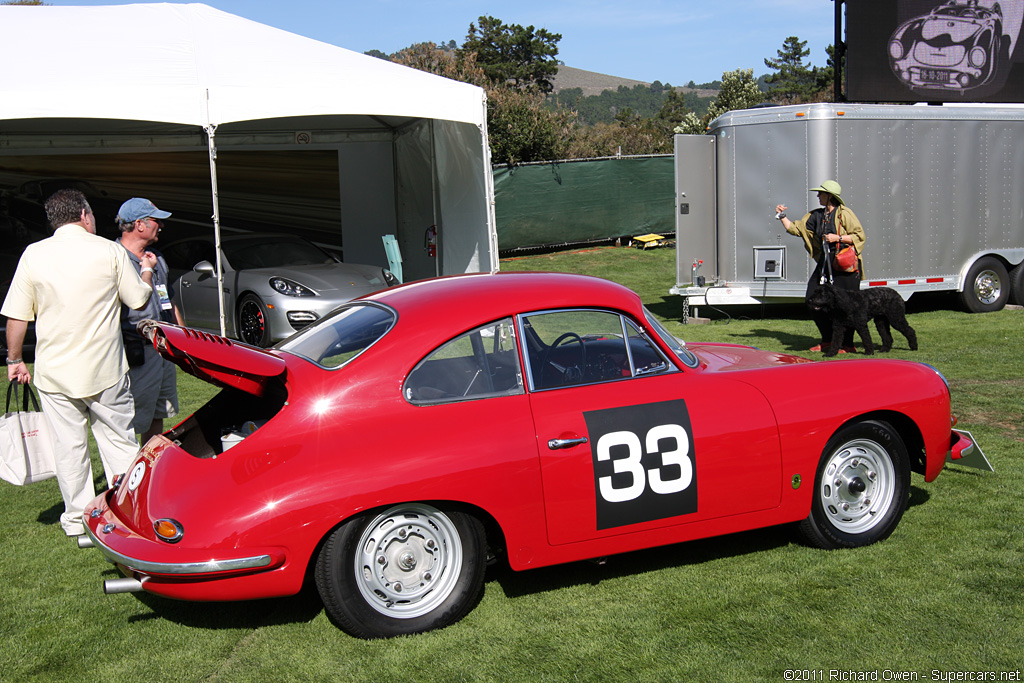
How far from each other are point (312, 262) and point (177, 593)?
9.52m

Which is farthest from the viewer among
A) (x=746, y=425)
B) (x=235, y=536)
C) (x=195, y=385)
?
(x=195, y=385)

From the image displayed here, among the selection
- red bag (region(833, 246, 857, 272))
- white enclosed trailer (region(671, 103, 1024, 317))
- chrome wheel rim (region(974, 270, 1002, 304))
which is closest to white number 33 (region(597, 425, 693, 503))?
red bag (region(833, 246, 857, 272))

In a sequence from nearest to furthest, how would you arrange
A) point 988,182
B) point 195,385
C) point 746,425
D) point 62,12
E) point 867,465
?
point 746,425
point 867,465
point 195,385
point 62,12
point 988,182

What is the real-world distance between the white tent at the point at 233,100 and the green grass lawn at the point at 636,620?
18.8ft

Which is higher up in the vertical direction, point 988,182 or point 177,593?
point 988,182

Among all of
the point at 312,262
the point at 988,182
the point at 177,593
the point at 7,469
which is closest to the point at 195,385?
the point at 312,262

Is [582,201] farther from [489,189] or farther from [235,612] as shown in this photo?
[235,612]

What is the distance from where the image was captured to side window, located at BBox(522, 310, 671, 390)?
4.04 meters

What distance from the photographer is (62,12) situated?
37.6ft

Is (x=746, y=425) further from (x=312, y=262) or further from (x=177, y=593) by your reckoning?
(x=312, y=262)

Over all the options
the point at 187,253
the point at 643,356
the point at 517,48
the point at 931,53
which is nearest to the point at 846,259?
the point at 931,53

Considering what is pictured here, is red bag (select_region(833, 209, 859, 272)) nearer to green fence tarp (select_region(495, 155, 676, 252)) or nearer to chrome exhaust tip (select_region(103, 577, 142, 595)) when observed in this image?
chrome exhaust tip (select_region(103, 577, 142, 595))

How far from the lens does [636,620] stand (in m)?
3.72

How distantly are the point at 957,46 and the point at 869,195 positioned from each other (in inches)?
142
